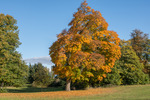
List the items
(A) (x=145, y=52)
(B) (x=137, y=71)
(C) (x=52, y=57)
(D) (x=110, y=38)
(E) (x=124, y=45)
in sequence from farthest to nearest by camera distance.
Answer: (A) (x=145, y=52) → (E) (x=124, y=45) → (B) (x=137, y=71) → (D) (x=110, y=38) → (C) (x=52, y=57)

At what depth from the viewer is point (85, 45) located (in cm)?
2389

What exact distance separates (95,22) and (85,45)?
3729 millimetres

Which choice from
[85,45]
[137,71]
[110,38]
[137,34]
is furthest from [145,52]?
[85,45]

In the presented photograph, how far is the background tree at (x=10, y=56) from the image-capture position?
2459cm

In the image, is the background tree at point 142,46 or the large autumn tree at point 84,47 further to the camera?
the background tree at point 142,46

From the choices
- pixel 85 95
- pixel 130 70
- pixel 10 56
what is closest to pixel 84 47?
pixel 85 95

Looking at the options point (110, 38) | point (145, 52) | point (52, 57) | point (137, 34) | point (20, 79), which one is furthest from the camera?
point (137, 34)

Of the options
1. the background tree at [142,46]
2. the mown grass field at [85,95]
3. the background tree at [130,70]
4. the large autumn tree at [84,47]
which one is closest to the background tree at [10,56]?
the mown grass field at [85,95]

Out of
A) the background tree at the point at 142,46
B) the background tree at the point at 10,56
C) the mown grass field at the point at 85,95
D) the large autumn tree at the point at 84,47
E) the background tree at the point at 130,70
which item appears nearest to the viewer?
the mown grass field at the point at 85,95

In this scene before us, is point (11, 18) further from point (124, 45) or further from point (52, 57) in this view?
point (124, 45)

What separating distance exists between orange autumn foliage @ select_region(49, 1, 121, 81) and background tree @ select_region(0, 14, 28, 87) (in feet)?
22.3

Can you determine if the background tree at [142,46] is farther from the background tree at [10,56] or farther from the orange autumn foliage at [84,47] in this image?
the background tree at [10,56]

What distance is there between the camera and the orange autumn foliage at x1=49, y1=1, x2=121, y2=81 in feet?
70.8

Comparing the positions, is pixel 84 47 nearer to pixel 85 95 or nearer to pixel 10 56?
pixel 85 95
